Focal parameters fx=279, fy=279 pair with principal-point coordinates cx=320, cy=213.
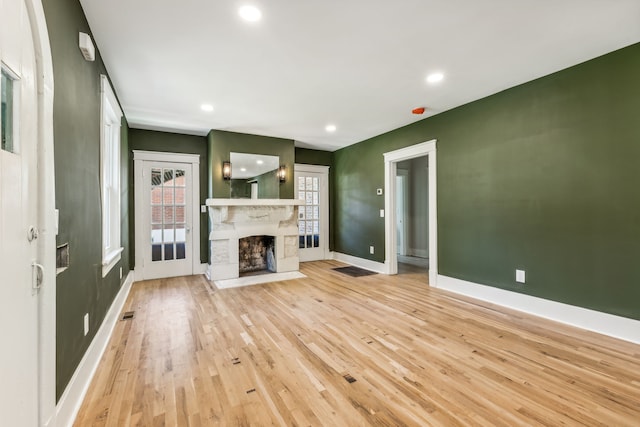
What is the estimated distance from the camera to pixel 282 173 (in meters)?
5.27

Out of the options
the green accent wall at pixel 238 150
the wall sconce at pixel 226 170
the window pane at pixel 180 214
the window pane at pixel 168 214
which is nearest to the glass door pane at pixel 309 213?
the green accent wall at pixel 238 150

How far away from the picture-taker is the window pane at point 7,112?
1007 millimetres

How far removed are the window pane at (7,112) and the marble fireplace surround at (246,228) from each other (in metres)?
3.53

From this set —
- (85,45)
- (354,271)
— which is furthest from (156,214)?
(354,271)

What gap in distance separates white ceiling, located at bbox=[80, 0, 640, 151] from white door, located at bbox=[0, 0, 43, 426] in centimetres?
113

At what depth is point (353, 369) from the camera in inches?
81.3

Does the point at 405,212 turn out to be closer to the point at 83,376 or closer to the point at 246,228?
the point at 246,228

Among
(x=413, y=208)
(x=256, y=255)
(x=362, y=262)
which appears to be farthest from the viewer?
(x=413, y=208)

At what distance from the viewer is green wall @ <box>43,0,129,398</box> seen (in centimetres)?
154

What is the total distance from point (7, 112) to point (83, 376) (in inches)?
67.1

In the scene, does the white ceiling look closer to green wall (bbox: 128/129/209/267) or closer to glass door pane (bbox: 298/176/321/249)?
green wall (bbox: 128/129/209/267)

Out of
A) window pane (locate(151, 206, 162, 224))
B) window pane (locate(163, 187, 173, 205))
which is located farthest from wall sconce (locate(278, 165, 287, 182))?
window pane (locate(151, 206, 162, 224))

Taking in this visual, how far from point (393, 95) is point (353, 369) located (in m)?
3.00

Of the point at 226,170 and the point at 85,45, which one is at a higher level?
the point at 85,45
